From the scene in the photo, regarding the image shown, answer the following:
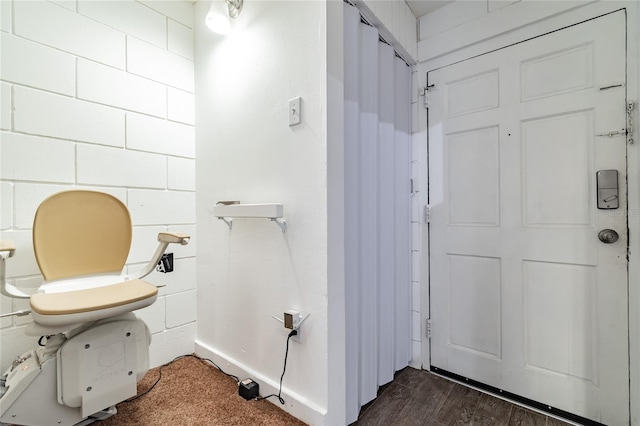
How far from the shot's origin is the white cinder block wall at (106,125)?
1.30 meters

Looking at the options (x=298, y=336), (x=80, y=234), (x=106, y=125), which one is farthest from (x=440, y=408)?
(x=106, y=125)


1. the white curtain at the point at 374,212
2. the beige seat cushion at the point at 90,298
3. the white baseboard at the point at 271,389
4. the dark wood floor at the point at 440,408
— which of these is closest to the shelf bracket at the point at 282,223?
the white curtain at the point at 374,212

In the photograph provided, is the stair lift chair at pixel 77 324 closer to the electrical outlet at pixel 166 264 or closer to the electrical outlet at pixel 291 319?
the electrical outlet at pixel 166 264

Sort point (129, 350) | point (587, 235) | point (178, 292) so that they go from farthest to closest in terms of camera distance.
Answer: point (178, 292) < point (587, 235) < point (129, 350)

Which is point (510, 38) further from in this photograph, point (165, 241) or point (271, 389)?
point (271, 389)

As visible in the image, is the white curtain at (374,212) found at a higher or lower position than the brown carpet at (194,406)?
higher

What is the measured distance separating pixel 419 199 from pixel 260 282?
1184 mm

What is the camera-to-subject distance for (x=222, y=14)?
5.01 ft

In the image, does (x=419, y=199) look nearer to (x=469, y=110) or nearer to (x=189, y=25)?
(x=469, y=110)

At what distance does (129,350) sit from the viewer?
1.19 metres

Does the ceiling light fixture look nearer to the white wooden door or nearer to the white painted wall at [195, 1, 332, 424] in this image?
the white painted wall at [195, 1, 332, 424]

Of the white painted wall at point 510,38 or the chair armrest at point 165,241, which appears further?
the chair armrest at point 165,241

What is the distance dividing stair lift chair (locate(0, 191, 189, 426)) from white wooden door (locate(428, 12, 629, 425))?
1.65m

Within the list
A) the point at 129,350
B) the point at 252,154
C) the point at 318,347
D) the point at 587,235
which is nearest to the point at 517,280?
the point at 587,235
